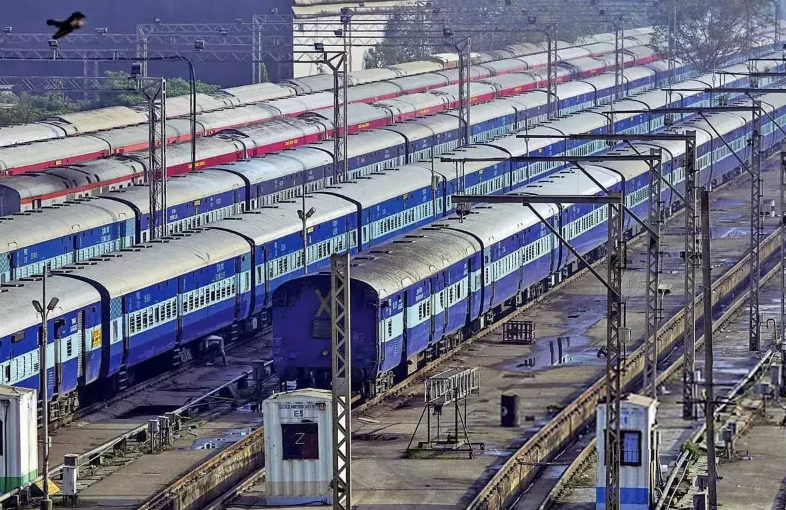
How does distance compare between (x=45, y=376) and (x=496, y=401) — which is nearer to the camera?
(x=45, y=376)

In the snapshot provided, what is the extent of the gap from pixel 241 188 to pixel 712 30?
9521 cm

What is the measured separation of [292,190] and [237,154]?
29.2 ft

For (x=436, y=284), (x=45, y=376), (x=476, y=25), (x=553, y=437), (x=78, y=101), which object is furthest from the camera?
(x=476, y=25)

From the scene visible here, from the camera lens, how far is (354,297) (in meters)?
43.5

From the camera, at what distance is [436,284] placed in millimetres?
47938

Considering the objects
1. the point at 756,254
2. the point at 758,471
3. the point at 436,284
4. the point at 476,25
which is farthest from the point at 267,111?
the point at 476,25

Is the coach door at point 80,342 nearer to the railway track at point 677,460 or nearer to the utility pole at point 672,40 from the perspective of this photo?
the railway track at point 677,460

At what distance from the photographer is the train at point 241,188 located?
168ft

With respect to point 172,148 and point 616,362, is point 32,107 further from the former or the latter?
point 616,362

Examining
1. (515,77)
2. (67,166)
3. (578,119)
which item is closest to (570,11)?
(515,77)

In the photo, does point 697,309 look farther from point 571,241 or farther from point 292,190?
point 292,190

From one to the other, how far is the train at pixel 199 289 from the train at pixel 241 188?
120 inches

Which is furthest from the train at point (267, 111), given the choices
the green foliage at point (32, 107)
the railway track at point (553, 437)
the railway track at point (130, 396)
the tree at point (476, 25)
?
the railway track at point (553, 437)

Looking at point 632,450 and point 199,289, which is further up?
point 199,289
